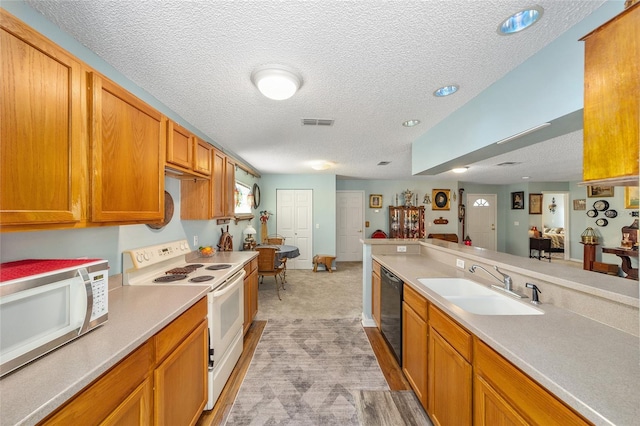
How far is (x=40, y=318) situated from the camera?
2.91ft

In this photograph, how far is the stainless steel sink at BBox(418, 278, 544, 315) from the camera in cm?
149

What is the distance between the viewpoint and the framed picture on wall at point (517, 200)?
23.7 ft

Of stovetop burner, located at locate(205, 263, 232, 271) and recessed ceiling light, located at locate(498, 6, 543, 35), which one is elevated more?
recessed ceiling light, located at locate(498, 6, 543, 35)

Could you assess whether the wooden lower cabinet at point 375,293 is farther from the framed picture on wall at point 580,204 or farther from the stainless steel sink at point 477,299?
the framed picture on wall at point 580,204

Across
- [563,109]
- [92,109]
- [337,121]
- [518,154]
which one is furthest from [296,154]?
[518,154]

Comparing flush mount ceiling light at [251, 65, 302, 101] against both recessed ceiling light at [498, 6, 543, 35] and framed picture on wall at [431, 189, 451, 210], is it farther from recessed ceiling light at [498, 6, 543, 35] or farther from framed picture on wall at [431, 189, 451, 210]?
framed picture on wall at [431, 189, 451, 210]

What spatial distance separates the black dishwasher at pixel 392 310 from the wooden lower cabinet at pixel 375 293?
127 millimetres

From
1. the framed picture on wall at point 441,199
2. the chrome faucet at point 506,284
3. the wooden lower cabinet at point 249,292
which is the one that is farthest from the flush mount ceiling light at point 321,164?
the framed picture on wall at point 441,199

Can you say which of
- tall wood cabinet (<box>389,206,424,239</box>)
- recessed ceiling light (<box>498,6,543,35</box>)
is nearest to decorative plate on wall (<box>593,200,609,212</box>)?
tall wood cabinet (<box>389,206,424,239</box>)

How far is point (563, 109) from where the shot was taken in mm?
1343

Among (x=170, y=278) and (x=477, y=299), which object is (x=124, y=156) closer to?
(x=170, y=278)

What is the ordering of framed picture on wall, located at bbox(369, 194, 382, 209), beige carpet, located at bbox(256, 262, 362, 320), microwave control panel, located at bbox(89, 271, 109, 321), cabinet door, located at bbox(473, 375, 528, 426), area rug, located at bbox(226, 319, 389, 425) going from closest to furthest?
cabinet door, located at bbox(473, 375, 528, 426) < microwave control panel, located at bbox(89, 271, 109, 321) < area rug, located at bbox(226, 319, 389, 425) < beige carpet, located at bbox(256, 262, 362, 320) < framed picture on wall, located at bbox(369, 194, 382, 209)

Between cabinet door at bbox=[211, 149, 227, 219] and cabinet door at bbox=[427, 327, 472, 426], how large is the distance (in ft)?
7.85

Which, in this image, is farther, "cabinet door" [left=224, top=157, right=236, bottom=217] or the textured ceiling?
"cabinet door" [left=224, top=157, right=236, bottom=217]
